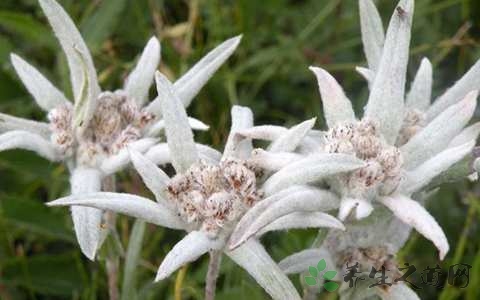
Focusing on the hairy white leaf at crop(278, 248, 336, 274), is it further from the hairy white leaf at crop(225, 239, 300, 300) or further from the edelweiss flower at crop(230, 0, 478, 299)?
the hairy white leaf at crop(225, 239, 300, 300)

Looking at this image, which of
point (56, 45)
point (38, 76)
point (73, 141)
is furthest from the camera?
point (56, 45)

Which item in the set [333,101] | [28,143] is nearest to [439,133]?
[333,101]

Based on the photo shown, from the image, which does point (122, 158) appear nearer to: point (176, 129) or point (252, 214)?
point (176, 129)

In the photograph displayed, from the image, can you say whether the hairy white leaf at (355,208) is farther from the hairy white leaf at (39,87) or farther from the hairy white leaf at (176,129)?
the hairy white leaf at (39,87)

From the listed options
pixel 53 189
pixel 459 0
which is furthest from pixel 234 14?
pixel 53 189

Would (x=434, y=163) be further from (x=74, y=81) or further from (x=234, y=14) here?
(x=234, y=14)

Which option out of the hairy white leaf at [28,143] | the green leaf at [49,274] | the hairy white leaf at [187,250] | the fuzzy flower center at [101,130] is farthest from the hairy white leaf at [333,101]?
the green leaf at [49,274]
